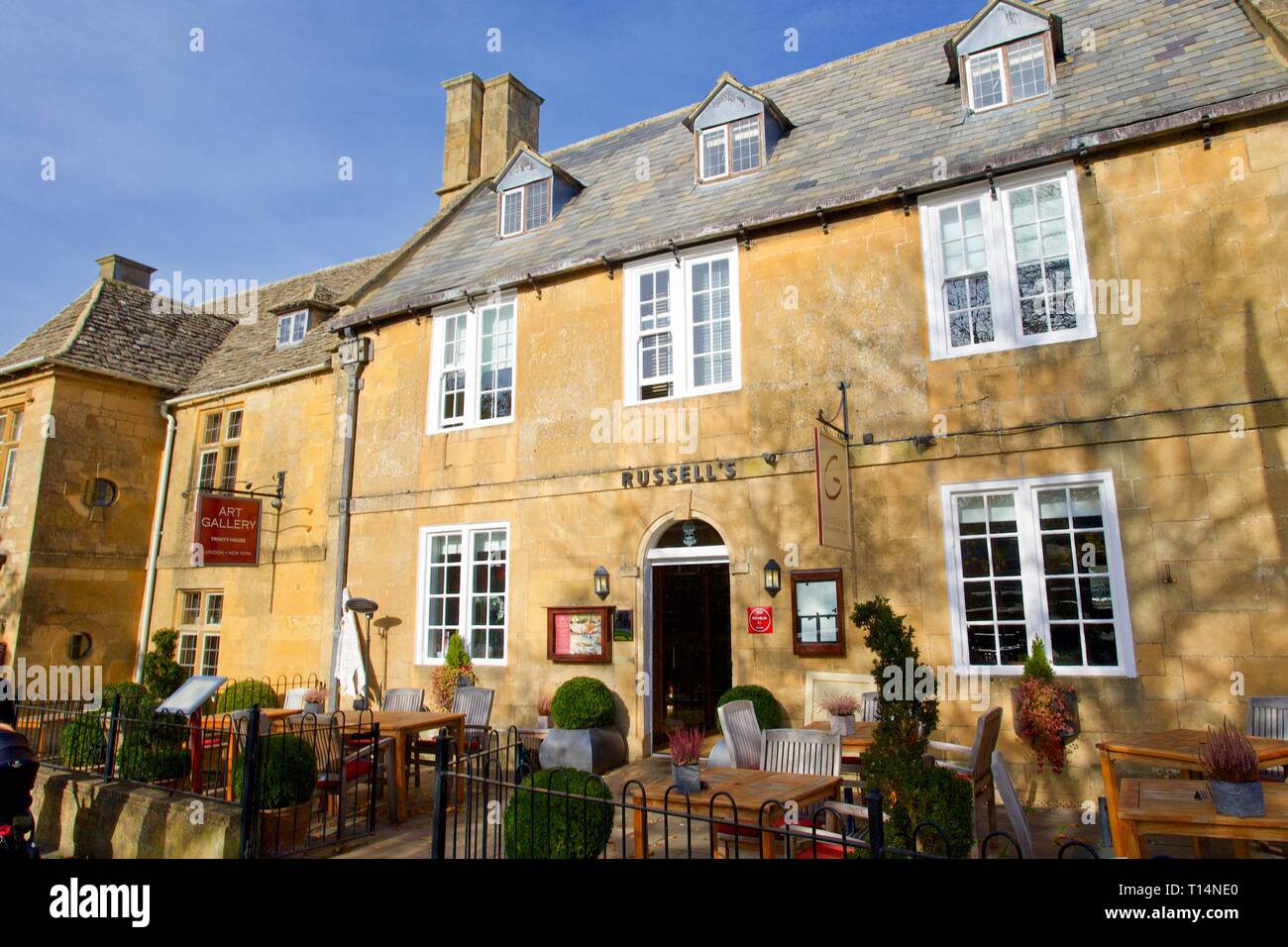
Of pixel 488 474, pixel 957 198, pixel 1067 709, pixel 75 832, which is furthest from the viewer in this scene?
pixel 488 474

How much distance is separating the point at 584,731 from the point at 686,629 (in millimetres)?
2267

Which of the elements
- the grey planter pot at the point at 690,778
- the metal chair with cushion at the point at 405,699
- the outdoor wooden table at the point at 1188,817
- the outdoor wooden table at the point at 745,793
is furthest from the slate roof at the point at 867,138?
the grey planter pot at the point at 690,778

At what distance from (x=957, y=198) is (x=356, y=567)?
37.3 feet

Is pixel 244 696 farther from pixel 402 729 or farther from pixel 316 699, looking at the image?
pixel 402 729

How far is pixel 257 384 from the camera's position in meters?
17.4

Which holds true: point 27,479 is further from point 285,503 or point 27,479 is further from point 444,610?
point 444,610

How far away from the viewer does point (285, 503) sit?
1612 centimetres

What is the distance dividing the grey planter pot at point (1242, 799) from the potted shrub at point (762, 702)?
18.8 ft

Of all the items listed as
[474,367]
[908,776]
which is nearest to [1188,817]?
[908,776]

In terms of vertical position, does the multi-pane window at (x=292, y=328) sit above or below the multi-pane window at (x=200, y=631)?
above

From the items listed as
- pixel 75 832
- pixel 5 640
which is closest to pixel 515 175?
pixel 75 832

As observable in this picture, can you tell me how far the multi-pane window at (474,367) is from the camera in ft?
44.9

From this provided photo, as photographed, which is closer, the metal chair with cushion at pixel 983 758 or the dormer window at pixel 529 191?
the metal chair with cushion at pixel 983 758

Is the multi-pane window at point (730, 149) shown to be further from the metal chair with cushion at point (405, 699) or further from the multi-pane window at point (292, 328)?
the multi-pane window at point (292, 328)
